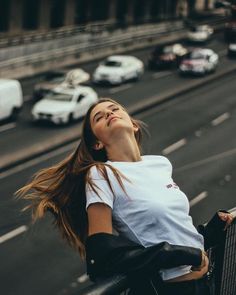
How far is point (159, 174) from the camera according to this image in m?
4.07

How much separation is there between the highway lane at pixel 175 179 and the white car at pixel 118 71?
4414 mm

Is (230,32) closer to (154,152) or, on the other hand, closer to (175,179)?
(154,152)

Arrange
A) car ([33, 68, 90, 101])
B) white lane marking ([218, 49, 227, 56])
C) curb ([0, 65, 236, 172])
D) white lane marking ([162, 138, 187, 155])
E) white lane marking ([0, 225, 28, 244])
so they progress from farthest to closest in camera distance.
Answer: white lane marking ([218, 49, 227, 56])
car ([33, 68, 90, 101])
white lane marking ([162, 138, 187, 155])
curb ([0, 65, 236, 172])
white lane marking ([0, 225, 28, 244])

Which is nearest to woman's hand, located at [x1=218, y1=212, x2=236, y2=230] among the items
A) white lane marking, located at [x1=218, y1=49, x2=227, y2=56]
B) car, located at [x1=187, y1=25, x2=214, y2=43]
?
white lane marking, located at [x1=218, y1=49, x2=227, y2=56]

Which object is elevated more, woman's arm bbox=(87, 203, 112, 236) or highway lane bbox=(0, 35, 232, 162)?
woman's arm bbox=(87, 203, 112, 236)

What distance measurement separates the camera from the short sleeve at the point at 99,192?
3609mm

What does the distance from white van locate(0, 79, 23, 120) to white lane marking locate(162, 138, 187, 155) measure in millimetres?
8543

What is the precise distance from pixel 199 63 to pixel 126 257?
41.7m

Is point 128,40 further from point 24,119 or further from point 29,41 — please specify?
point 24,119

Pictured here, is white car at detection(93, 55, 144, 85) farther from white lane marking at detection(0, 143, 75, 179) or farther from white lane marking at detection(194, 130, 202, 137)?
white lane marking at detection(0, 143, 75, 179)

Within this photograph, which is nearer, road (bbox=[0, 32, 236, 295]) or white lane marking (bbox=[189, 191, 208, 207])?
road (bbox=[0, 32, 236, 295])

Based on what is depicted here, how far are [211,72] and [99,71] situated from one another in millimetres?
9462

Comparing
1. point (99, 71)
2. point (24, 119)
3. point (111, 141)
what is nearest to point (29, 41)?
point (99, 71)

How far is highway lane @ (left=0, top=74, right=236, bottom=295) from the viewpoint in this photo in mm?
14555
